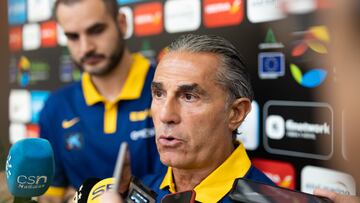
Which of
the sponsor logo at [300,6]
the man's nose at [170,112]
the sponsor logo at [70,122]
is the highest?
Result: the sponsor logo at [300,6]

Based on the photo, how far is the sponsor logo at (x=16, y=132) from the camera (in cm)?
274

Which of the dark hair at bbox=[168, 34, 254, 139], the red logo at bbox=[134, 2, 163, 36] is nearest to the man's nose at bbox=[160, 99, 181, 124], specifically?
the dark hair at bbox=[168, 34, 254, 139]

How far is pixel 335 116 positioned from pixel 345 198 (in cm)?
62

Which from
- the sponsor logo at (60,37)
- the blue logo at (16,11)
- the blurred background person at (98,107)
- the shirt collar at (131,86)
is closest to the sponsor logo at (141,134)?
the blurred background person at (98,107)

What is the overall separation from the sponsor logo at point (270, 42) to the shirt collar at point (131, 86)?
41 cm

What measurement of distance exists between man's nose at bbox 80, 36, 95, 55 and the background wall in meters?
0.39

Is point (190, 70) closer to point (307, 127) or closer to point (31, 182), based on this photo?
point (31, 182)

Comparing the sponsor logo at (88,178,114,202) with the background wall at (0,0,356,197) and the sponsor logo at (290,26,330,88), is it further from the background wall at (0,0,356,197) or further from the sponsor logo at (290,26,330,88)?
the sponsor logo at (290,26,330,88)

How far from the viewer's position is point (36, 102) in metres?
2.67

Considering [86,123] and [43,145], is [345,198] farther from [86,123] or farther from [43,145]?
[86,123]

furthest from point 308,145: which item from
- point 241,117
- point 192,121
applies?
point 192,121

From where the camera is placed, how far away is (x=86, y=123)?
1.74 meters

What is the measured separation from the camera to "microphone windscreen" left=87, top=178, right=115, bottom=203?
2.91ft

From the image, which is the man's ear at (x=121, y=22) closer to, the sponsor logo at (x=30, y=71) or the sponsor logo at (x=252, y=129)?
the sponsor logo at (x=252, y=129)
